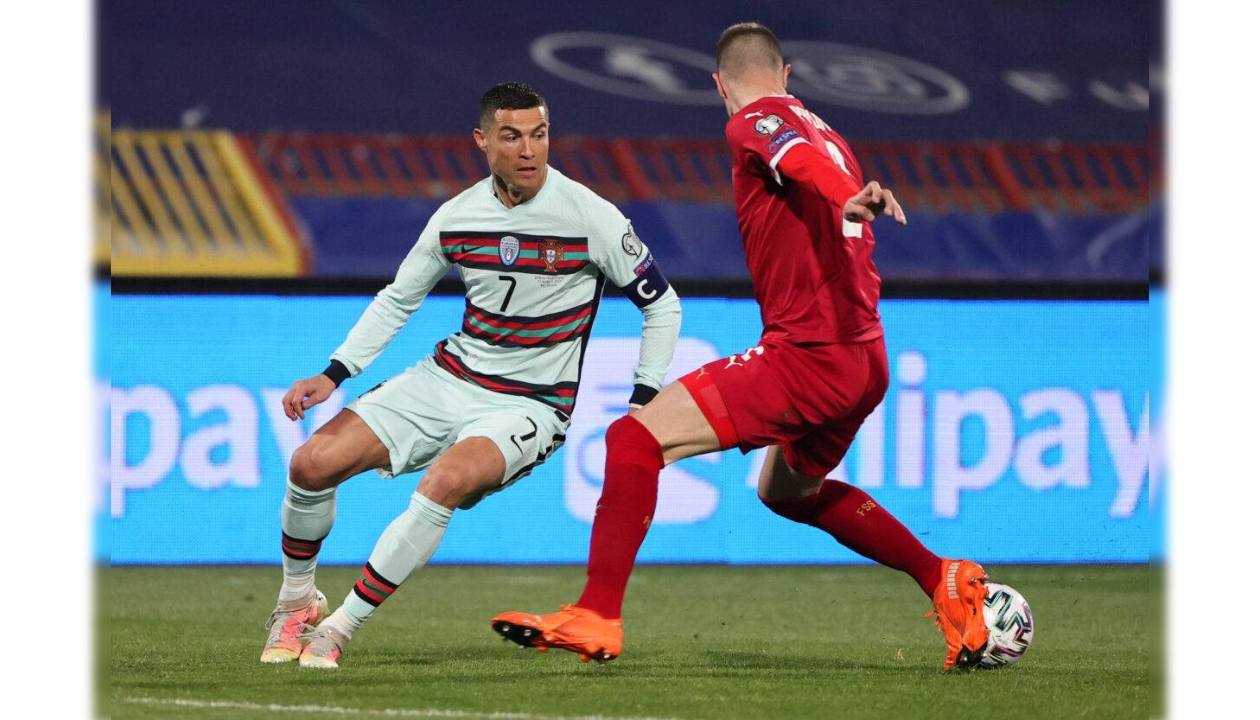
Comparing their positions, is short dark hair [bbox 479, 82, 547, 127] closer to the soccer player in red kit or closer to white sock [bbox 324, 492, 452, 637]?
the soccer player in red kit

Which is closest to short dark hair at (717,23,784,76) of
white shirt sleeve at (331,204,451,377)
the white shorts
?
white shirt sleeve at (331,204,451,377)

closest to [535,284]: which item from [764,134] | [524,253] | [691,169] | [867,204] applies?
[524,253]

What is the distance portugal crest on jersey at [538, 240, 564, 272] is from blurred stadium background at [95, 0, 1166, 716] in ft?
5.82

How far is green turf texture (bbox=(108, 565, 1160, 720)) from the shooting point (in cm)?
398

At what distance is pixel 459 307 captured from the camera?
8516 millimetres

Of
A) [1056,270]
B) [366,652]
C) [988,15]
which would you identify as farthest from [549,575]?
[988,15]

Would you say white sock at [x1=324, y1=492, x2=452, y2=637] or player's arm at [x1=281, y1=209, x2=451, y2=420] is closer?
white sock at [x1=324, y1=492, x2=452, y2=637]

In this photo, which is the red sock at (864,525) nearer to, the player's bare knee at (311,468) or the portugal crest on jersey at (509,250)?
the portugal crest on jersey at (509,250)

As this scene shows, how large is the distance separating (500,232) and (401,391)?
0.60 metres

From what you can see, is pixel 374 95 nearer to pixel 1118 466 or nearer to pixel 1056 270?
pixel 1056 270

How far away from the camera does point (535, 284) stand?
5.11m

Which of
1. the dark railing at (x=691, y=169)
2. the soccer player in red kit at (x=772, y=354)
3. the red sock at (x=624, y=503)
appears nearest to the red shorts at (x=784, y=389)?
the soccer player in red kit at (x=772, y=354)

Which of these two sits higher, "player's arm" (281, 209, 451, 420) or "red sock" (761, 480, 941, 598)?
"player's arm" (281, 209, 451, 420)

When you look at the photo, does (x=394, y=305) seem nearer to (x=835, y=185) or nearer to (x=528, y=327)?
(x=528, y=327)
